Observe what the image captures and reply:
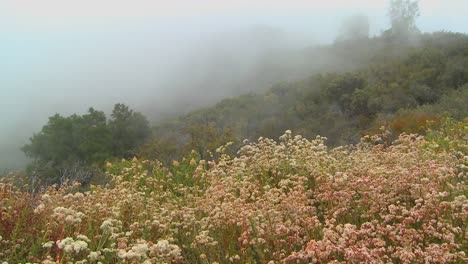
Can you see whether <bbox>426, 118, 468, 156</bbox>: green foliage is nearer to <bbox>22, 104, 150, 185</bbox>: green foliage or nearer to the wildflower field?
the wildflower field

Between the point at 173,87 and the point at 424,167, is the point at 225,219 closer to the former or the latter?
the point at 424,167

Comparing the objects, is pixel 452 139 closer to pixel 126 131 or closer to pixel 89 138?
pixel 89 138

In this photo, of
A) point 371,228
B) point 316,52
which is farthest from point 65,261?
point 316,52

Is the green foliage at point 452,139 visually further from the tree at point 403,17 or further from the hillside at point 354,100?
the tree at point 403,17

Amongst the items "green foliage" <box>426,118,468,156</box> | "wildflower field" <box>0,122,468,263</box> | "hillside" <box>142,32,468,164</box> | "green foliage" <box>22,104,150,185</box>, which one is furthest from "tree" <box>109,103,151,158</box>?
"wildflower field" <box>0,122,468,263</box>

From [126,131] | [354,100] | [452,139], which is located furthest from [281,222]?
[126,131]

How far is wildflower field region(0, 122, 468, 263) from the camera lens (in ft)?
9.97

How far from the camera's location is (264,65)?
71.1 meters

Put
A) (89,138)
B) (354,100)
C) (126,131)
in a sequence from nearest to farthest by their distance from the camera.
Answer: (89,138) < (354,100) < (126,131)

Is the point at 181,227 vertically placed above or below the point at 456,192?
below

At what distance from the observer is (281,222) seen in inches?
146

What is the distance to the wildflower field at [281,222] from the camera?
3039 mm

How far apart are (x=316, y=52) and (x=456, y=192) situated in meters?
64.4

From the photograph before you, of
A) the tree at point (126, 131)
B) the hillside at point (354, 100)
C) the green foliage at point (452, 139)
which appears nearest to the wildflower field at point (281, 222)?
the green foliage at point (452, 139)
